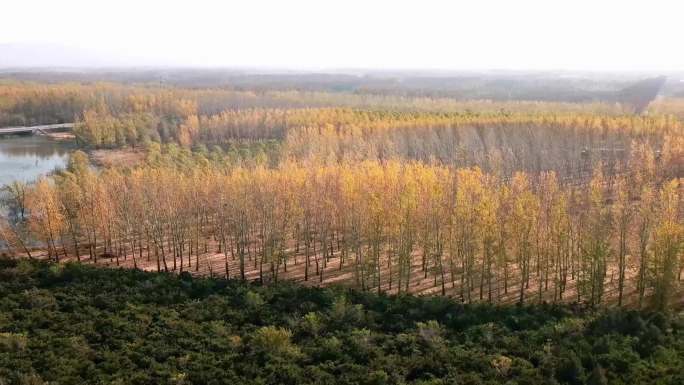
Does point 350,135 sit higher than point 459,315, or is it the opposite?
point 350,135

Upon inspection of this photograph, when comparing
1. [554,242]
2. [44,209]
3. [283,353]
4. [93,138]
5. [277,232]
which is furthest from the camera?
[93,138]

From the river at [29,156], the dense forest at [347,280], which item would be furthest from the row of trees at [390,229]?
the river at [29,156]

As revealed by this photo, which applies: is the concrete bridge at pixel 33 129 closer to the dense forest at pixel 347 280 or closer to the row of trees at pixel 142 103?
the row of trees at pixel 142 103

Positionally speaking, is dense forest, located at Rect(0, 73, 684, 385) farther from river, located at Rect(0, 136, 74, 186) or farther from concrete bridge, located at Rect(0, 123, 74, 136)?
concrete bridge, located at Rect(0, 123, 74, 136)

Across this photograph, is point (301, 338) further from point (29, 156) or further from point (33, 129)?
point (33, 129)

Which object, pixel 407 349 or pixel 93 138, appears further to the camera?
pixel 93 138

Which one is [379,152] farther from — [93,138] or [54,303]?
[93,138]

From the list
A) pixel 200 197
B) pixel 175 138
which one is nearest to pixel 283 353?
pixel 200 197

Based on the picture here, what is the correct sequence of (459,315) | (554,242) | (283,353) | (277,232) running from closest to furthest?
(283,353), (459,315), (554,242), (277,232)
